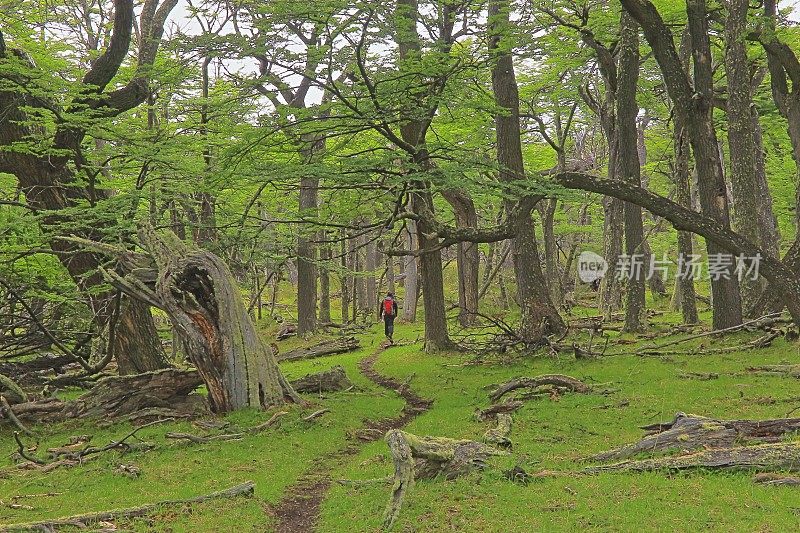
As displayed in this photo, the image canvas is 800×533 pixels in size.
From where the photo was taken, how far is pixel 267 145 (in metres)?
13.4

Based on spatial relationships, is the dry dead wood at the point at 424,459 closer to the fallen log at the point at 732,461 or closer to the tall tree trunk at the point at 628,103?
the fallen log at the point at 732,461

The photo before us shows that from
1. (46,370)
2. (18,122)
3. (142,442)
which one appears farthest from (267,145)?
(46,370)

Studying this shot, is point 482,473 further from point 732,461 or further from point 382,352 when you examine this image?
point 382,352

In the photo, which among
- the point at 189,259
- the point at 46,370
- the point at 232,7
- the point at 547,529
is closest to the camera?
the point at 547,529

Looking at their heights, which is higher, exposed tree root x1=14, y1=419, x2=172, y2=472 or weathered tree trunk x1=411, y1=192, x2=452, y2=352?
weathered tree trunk x1=411, y1=192, x2=452, y2=352

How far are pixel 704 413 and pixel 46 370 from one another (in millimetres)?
15030

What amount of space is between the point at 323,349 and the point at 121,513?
51.8 feet

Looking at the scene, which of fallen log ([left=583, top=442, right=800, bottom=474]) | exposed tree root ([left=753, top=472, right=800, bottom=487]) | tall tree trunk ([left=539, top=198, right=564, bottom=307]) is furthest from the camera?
tall tree trunk ([left=539, top=198, right=564, bottom=307])

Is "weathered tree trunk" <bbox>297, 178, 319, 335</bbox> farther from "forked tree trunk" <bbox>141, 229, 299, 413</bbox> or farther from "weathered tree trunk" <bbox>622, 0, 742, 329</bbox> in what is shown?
"weathered tree trunk" <bbox>622, 0, 742, 329</bbox>

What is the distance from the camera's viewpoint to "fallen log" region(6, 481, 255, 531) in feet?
20.3

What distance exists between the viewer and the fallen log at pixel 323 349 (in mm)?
21822

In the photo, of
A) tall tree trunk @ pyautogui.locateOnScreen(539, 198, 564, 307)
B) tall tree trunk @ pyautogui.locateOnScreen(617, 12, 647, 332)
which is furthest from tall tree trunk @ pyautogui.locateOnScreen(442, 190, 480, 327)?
tall tree trunk @ pyautogui.locateOnScreen(617, 12, 647, 332)

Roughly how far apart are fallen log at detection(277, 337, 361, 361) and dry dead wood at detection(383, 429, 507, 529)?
14338mm

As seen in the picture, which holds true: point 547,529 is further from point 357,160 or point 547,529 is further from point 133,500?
point 357,160
